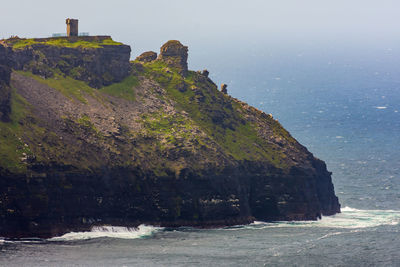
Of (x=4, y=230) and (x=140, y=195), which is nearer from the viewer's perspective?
(x=4, y=230)

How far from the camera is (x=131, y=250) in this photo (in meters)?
181

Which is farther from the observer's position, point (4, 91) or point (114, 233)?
point (4, 91)

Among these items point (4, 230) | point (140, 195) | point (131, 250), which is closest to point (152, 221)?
point (140, 195)

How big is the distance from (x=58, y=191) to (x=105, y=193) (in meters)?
10.5

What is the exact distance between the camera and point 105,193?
640 ft

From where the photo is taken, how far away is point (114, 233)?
192 m

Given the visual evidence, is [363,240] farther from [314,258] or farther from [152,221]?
[152,221]

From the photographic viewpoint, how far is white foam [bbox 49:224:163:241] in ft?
611

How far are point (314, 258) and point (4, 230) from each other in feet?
178

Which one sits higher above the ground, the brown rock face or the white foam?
the brown rock face

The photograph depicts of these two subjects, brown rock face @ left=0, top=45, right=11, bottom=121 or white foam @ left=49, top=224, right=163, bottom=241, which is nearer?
white foam @ left=49, top=224, right=163, bottom=241

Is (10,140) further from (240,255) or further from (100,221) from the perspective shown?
(240,255)

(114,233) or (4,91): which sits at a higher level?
(4,91)

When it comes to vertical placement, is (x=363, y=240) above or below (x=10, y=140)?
below
